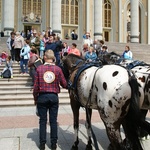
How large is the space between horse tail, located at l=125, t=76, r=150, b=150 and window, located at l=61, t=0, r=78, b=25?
29766 millimetres

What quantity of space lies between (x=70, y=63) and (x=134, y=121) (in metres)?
1.90

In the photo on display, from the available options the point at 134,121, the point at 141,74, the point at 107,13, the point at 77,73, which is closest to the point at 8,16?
the point at 107,13

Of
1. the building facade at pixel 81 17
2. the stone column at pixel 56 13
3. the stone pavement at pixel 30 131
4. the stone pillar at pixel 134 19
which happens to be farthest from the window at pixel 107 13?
the stone pavement at pixel 30 131

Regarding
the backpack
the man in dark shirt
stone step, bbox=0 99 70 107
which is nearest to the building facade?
the backpack

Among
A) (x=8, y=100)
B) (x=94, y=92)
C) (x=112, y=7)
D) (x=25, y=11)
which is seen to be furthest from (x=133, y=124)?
(x=112, y=7)

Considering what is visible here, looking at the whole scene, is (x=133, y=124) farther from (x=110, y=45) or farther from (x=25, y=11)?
(x=25, y=11)

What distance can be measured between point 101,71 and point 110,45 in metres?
20.5

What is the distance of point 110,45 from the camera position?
24016 mm

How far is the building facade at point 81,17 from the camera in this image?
28100 millimetres

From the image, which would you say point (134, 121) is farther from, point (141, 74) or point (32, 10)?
point (32, 10)

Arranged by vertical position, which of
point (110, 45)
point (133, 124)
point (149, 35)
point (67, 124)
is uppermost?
point (149, 35)

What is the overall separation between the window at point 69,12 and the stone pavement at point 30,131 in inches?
995

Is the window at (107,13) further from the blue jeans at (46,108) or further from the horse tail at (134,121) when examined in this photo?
the horse tail at (134,121)

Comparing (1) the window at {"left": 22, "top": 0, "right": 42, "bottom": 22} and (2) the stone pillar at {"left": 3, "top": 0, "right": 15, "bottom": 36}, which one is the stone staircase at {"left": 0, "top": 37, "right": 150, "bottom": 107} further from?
(1) the window at {"left": 22, "top": 0, "right": 42, "bottom": 22}
